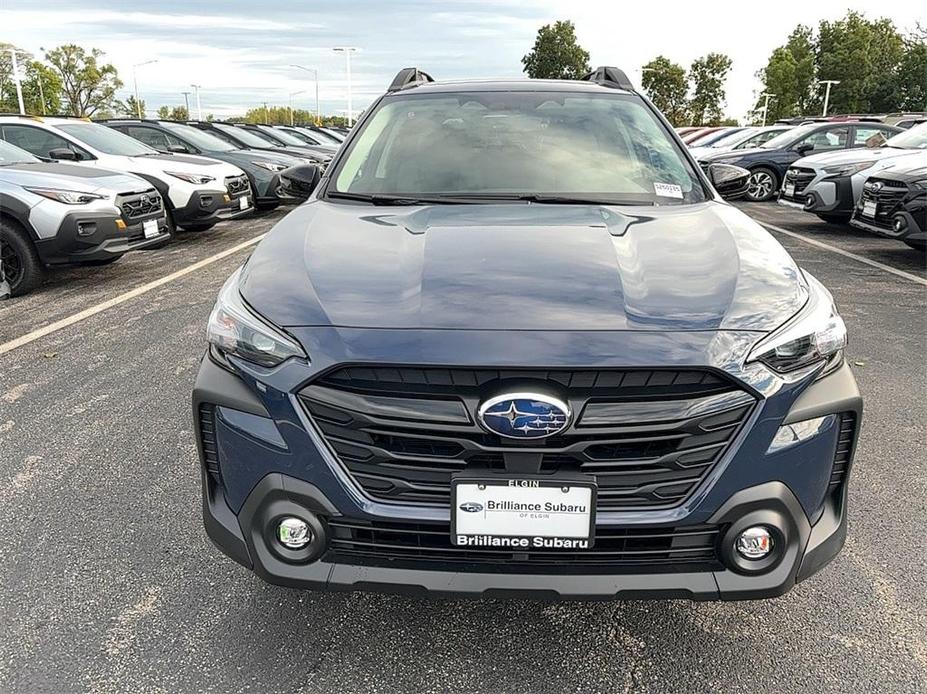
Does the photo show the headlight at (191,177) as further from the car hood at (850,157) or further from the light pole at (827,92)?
the light pole at (827,92)

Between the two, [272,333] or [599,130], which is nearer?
[272,333]

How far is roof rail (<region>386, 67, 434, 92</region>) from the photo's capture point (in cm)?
394

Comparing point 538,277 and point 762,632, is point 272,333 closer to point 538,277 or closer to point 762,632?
point 538,277

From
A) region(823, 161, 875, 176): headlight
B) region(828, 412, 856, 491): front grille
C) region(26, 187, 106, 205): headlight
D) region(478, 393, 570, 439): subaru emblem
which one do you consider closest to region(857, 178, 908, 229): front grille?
region(823, 161, 875, 176): headlight

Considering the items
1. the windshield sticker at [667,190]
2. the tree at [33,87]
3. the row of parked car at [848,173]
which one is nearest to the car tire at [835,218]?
the row of parked car at [848,173]

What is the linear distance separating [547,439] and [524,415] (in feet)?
0.28

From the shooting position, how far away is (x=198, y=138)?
1255 cm

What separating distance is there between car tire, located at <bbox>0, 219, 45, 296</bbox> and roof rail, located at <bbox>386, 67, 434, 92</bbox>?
13.6ft

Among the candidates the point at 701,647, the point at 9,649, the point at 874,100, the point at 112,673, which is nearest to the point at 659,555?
the point at 701,647

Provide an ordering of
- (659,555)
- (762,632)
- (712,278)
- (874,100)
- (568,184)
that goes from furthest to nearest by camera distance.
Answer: (874,100), (568,184), (762,632), (712,278), (659,555)

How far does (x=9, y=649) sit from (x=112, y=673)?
350 mm

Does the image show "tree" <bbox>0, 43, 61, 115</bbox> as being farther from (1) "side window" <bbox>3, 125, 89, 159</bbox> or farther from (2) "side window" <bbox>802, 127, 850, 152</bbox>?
(2) "side window" <bbox>802, 127, 850, 152</bbox>

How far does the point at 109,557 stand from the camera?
263 centimetres

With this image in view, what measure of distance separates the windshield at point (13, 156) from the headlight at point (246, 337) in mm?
6305
